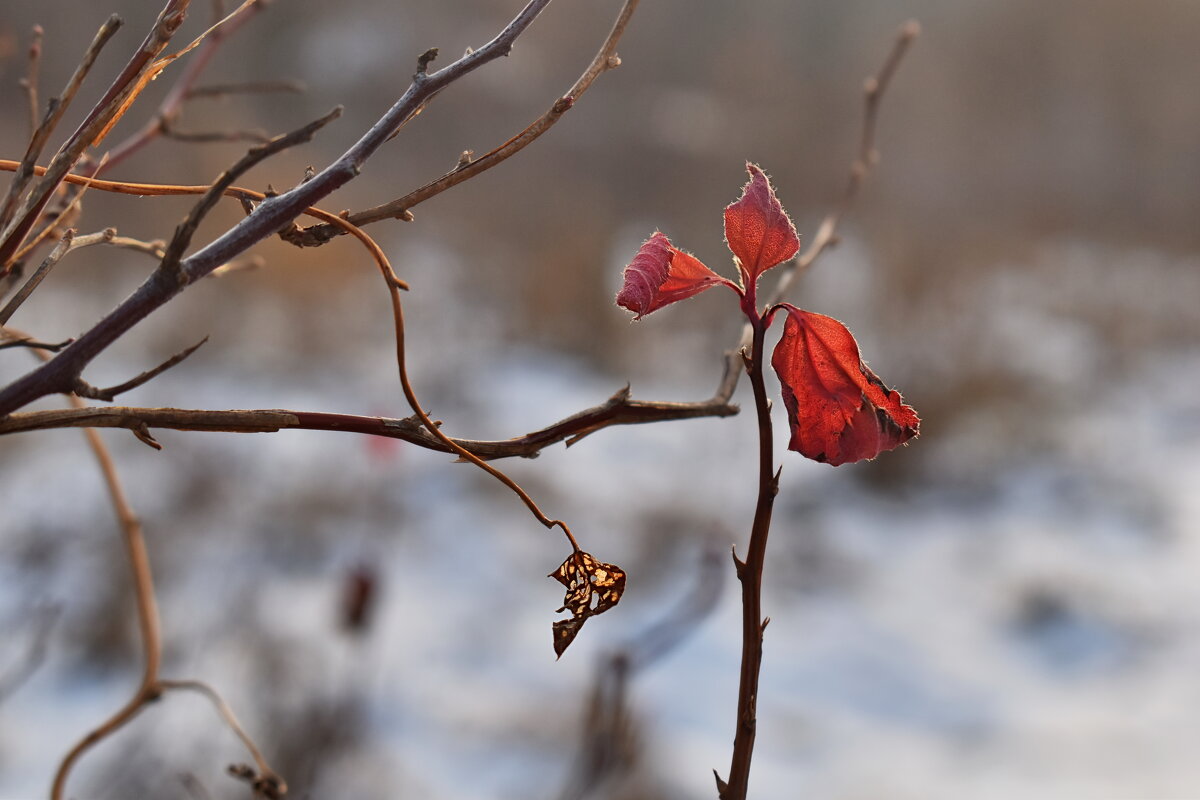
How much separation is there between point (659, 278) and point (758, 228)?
0.08 ft

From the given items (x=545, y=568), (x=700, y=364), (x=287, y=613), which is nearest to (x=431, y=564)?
(x=545, y=568)

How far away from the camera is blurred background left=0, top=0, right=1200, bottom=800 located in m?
1.71

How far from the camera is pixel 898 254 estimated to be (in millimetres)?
4570

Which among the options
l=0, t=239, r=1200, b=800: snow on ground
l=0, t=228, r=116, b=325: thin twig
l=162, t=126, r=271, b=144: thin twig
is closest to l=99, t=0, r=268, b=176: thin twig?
l=162, t=126, r=271, b=144: thin twig

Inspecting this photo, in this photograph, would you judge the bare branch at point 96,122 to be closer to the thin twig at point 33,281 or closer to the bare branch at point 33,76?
the thin twig at point 33,281

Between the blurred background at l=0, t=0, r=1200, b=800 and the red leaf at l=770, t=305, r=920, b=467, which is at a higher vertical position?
the blurred background at l=0, t=0, r=1200, b=800

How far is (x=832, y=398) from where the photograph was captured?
19 centimetres

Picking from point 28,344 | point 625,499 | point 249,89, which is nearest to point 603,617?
point 625,499

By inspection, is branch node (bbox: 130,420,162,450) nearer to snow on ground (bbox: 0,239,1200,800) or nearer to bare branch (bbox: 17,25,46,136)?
bare branch (bbox: 17,25,46,136)

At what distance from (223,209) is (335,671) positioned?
7.69 ft

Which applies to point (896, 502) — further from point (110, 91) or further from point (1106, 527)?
point (110, 91)

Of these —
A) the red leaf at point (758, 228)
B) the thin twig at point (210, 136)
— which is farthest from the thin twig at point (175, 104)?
the red leaf at point (758, 228)

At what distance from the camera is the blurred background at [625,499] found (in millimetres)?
1713

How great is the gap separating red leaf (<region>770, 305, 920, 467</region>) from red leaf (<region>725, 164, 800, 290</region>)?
0.06ft
